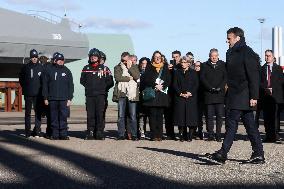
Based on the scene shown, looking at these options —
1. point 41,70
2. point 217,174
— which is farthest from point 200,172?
point 41,70

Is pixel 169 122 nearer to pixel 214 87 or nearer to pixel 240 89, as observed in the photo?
pixel 214 87

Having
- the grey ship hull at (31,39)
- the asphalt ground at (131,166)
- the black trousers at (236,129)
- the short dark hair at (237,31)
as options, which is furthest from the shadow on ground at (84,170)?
the grey ship hull at (31,39)

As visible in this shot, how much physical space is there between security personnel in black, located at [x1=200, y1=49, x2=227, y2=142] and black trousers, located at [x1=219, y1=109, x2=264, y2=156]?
150 inches

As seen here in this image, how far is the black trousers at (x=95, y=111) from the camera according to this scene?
1347cm

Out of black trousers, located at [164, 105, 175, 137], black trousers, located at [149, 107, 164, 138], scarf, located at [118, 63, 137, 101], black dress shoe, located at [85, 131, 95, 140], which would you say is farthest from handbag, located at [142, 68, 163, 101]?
black dress shoe, located at [85, 131, 95, 140]

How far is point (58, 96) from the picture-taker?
13.5 meters

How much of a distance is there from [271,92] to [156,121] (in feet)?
7.34

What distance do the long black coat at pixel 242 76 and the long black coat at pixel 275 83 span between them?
3895 millimetres

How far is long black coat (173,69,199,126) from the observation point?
41.8ft

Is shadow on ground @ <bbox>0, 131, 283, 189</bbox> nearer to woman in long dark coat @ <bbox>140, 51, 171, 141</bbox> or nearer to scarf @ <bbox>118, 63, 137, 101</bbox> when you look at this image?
woman in long dark coat @ <bbox>140, 51, 171, 141</bbox>

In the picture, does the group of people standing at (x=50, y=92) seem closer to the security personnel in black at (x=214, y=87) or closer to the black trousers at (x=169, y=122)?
the black trousers at (x=169, y=122)

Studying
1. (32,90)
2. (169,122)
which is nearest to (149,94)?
(169,122)

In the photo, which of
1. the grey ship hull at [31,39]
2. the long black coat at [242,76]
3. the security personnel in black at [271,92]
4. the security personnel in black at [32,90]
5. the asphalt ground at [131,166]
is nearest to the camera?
the asphalt ground at [131,166]

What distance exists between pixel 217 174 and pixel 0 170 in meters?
2.66
